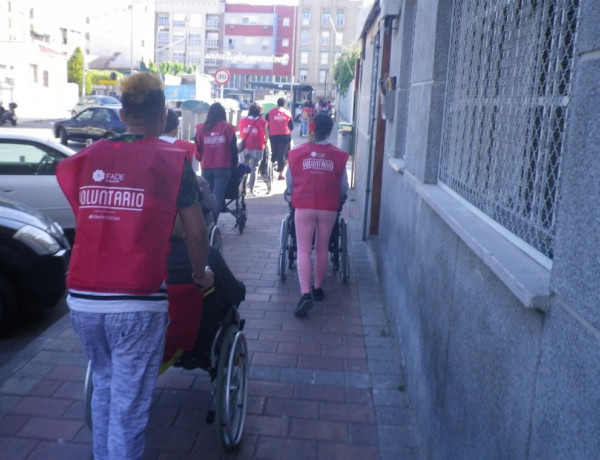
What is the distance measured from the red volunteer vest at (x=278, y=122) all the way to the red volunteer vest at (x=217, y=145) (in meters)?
6.10

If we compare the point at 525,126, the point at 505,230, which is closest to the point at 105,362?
the point at 505,230

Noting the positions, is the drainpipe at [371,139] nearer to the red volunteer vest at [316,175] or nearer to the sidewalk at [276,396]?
the red volunteer vest at [316,175]

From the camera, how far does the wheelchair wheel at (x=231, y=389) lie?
3.33 meters

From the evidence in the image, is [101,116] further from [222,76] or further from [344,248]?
[344,248]

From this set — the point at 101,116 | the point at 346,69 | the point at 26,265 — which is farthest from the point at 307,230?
the point at 346,69

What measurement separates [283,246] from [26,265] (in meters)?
2.51

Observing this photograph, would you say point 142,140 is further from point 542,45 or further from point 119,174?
point 542,45

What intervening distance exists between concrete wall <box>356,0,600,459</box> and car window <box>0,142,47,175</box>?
5159 mm

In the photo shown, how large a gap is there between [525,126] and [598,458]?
1394mm

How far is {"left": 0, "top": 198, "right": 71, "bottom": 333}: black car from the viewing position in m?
5.34

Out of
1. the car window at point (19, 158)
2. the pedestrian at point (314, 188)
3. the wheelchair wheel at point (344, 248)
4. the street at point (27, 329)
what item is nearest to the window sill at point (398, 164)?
the pedestrian at point (314, 188)

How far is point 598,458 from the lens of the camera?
143cm

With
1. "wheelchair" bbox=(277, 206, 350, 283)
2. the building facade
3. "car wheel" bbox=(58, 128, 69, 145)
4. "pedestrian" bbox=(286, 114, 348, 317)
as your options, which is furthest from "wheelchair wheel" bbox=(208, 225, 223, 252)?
the building facade

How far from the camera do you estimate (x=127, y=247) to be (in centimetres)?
264
